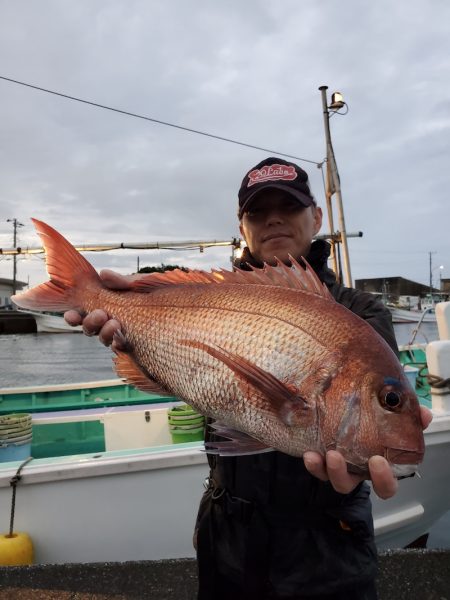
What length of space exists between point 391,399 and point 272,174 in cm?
126

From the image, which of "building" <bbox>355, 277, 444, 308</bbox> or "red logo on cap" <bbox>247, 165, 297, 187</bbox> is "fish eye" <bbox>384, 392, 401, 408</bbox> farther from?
"building" <bbox>355, 277, 444, 308</bbox>

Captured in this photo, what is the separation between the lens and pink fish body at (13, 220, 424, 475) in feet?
4.52

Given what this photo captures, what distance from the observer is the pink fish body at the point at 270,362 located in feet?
4.52

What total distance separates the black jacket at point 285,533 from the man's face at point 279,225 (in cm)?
55

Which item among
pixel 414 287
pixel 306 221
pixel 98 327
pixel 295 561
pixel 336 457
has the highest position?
pixel 414 287

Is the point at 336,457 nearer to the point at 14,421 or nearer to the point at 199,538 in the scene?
the point at 199,538

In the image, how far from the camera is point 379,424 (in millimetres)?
1359

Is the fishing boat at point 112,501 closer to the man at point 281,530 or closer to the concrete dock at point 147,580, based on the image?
the concrete dock at point 147,580

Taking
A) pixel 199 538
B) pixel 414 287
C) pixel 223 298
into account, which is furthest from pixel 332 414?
pixel 414 287

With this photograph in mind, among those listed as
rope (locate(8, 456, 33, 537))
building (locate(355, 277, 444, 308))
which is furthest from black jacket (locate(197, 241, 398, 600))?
building (locate(355, 277, 444, 308))

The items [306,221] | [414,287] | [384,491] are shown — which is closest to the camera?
[384,491]

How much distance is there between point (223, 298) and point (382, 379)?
0.68 metres

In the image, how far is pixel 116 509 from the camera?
360 centimetres

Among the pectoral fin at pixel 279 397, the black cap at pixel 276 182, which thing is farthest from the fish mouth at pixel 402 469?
the black cap at pixel 276 182
